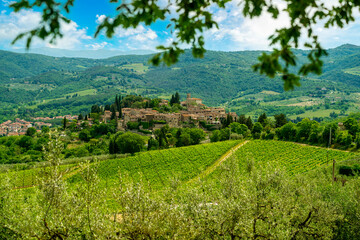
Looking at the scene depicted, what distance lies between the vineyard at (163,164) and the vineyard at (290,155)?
6.94m

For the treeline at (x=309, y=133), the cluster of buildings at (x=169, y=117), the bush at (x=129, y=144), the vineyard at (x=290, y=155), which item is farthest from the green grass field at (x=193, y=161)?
the cluster of buildings at (x=169, y=117)

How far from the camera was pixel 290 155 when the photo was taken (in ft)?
173

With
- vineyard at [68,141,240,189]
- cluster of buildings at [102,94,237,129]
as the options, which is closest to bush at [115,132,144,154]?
vineyard at [68,141,240,189]

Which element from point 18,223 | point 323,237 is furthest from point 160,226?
point 323,237

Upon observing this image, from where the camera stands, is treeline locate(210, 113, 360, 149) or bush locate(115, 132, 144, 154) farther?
bush locate(115, 132, 144, 154)

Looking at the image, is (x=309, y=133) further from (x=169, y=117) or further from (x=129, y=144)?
(x=169, y=117)

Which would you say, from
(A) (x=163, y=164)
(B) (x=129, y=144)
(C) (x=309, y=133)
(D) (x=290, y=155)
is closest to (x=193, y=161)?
(A) (x=163, y=164)

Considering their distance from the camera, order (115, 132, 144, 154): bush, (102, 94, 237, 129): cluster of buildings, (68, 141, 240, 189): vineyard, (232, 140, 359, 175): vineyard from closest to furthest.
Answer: (232, 140, 359, 175): vineyard, (68, 141, 240, 189): vineyard, (115, 132, 144, 154): bush, (102, 94, 237, 129): cluster of buildings

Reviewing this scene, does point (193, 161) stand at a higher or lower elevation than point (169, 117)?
lower

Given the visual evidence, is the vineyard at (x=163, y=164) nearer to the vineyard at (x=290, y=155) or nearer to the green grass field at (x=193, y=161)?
the green grass field at (x=193, y=161)

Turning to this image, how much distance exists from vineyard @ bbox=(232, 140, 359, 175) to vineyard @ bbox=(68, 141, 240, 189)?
6939 millimetres

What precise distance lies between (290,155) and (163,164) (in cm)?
2805

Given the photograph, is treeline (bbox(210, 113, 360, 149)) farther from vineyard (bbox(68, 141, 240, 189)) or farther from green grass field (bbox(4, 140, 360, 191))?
vineyard (bbox(68, 141, 240, 189))

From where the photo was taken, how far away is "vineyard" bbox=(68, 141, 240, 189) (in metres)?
48.9
